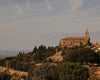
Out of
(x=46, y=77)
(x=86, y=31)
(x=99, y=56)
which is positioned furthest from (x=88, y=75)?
(x=86, y=31)

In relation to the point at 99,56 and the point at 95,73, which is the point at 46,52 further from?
the point at 95,73

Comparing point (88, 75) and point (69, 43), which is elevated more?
point (69, 43)

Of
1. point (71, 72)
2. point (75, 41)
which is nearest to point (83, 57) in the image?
point (71, 72)

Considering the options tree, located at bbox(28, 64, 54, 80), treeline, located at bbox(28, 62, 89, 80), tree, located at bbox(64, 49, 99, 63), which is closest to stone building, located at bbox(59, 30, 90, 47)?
tree, located at bbox(64, 49, 99, 63)

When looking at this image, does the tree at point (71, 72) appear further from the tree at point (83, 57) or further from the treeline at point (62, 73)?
the tree at point (83, 57)

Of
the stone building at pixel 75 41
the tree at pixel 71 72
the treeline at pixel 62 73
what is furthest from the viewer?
the stone building at pixel 75 41

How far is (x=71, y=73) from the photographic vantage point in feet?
87.2

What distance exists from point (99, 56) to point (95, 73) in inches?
812

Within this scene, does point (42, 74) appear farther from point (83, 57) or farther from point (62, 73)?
point (83, 57)

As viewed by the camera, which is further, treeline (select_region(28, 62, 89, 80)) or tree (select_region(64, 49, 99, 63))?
tree (select_region(64, 49, 99, 63))

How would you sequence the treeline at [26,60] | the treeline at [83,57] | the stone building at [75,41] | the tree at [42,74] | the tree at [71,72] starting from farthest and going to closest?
the stone building at [75,41]
the treeline at [26,60]
the treeline at [83,57]
the tree at [42,74]
the tree at [71,72]

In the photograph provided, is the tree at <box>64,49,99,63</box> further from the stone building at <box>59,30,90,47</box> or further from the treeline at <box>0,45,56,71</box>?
the stone building at <box>59,30,90,47</box>

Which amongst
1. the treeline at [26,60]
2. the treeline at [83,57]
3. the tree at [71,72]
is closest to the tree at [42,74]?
the tree at [71,72]

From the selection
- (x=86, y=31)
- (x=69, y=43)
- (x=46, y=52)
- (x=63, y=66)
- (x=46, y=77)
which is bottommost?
(x=46, y=77)
